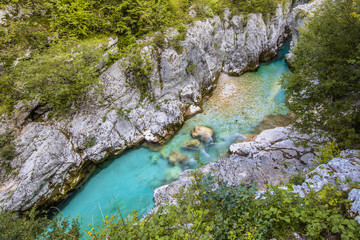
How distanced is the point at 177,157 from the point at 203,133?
277cm

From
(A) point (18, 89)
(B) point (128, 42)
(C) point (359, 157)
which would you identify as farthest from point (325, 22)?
(A) point (18, 89)

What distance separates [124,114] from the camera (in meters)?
12.9

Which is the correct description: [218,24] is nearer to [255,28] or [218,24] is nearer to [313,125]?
[255,28]

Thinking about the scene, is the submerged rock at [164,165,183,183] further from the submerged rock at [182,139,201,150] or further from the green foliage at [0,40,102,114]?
the green foliage at [0,40,102,114]

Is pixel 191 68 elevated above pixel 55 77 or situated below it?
below

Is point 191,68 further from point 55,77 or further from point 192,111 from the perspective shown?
point 55,77

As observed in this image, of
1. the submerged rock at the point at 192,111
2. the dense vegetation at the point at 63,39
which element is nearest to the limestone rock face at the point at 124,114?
the submerged rock at the point at 192,111

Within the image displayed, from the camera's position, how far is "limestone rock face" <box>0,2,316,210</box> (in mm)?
9930

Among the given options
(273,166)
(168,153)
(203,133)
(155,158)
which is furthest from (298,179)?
(155,158)

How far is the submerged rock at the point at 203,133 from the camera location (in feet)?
41.9

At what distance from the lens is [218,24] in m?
17.3

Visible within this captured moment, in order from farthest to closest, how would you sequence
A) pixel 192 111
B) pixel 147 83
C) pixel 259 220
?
pixel 192 111
pixel 147 83
pixel 259 220

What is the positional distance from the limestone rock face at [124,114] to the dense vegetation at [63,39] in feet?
3.57

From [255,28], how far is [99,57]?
16.0 m
